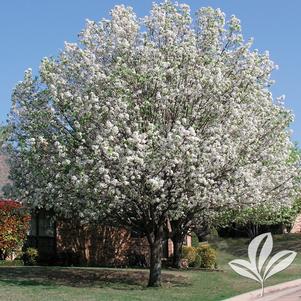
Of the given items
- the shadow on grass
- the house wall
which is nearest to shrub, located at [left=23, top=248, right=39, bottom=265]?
the house wall

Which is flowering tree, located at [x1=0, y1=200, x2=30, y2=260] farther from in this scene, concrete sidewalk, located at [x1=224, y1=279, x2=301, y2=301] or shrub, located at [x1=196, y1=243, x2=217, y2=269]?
concrete sidewalk, located at [x1=224, y1=279, x2=301, y2=301]

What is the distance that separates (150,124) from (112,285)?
6.13 meters

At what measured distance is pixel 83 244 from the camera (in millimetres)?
30219

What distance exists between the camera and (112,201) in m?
18.3

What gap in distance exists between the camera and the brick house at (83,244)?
29922 millimetres

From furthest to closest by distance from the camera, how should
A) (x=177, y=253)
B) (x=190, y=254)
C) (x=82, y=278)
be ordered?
(x=190, y=254)
(x=177, y=253)
(x=82, y=278)

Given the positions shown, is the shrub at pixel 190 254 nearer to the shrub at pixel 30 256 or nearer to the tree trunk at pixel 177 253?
the tree trunk at pixel 177 253

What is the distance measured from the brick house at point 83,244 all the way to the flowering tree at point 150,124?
944 cm

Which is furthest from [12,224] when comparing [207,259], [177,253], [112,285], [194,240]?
[194,240]

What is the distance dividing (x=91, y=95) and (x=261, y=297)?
775cm

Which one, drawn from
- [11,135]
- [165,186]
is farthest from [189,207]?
[11,135]

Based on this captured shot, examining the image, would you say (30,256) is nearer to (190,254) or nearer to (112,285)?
(190,254)

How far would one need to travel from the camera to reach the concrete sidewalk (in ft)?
57.8

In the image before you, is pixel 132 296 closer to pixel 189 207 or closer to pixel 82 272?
pixel 189 207
